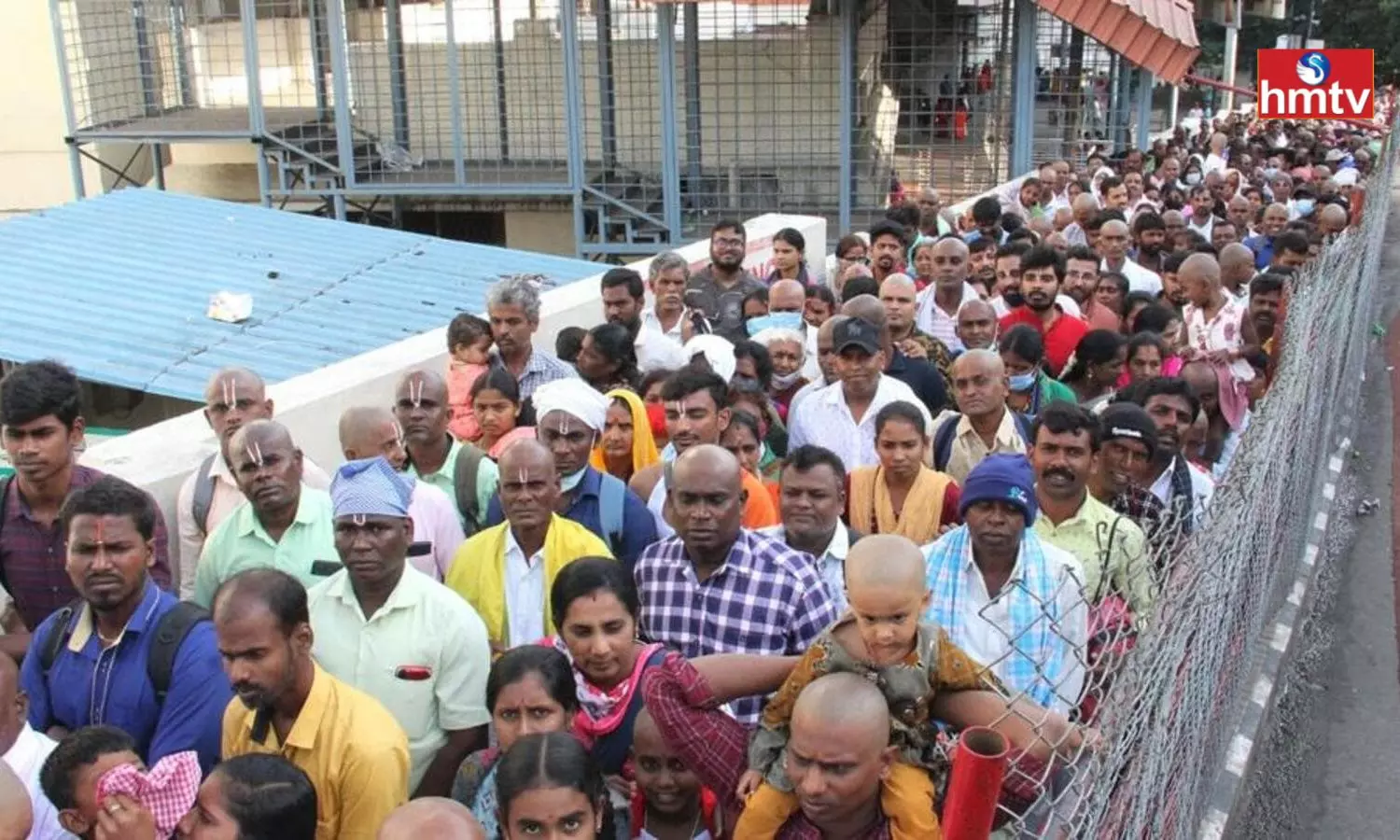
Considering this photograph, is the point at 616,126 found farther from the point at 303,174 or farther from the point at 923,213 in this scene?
the point at 923,213

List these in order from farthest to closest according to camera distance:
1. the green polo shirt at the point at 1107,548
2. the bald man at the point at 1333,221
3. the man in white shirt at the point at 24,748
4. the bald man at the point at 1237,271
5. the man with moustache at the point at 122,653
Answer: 1. the bald man at the point at 1333,221
2. the bald man at the point at 1237,271
3. the green polo shirt at the point at 1107,548
4. the man with moustache at the point at 122,653
5. the man in white shirt at the point at 24,748

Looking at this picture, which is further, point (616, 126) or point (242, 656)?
point (616, 126)

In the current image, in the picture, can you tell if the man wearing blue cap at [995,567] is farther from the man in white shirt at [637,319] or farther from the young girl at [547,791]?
the man in white shirt at [637,319]

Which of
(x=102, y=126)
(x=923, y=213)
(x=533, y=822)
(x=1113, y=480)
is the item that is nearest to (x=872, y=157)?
(x=923, y=213)

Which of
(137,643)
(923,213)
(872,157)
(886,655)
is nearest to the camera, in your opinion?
(886,655)

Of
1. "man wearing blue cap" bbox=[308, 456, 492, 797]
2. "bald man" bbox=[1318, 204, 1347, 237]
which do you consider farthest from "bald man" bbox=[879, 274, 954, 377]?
"bald man" bbox=[1318, 204, 1347, 237]

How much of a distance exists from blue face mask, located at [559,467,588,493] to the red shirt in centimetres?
285

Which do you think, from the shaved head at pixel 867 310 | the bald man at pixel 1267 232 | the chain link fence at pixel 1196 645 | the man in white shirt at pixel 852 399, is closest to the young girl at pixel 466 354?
the man in white shirt at pixel 852 399

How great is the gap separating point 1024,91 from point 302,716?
40.5 feet

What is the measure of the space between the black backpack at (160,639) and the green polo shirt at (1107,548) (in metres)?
2.32

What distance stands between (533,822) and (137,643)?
1269mm

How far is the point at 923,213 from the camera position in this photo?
10555mm

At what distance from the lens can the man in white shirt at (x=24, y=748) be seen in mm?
2844

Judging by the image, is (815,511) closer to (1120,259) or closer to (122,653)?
(122,653)
